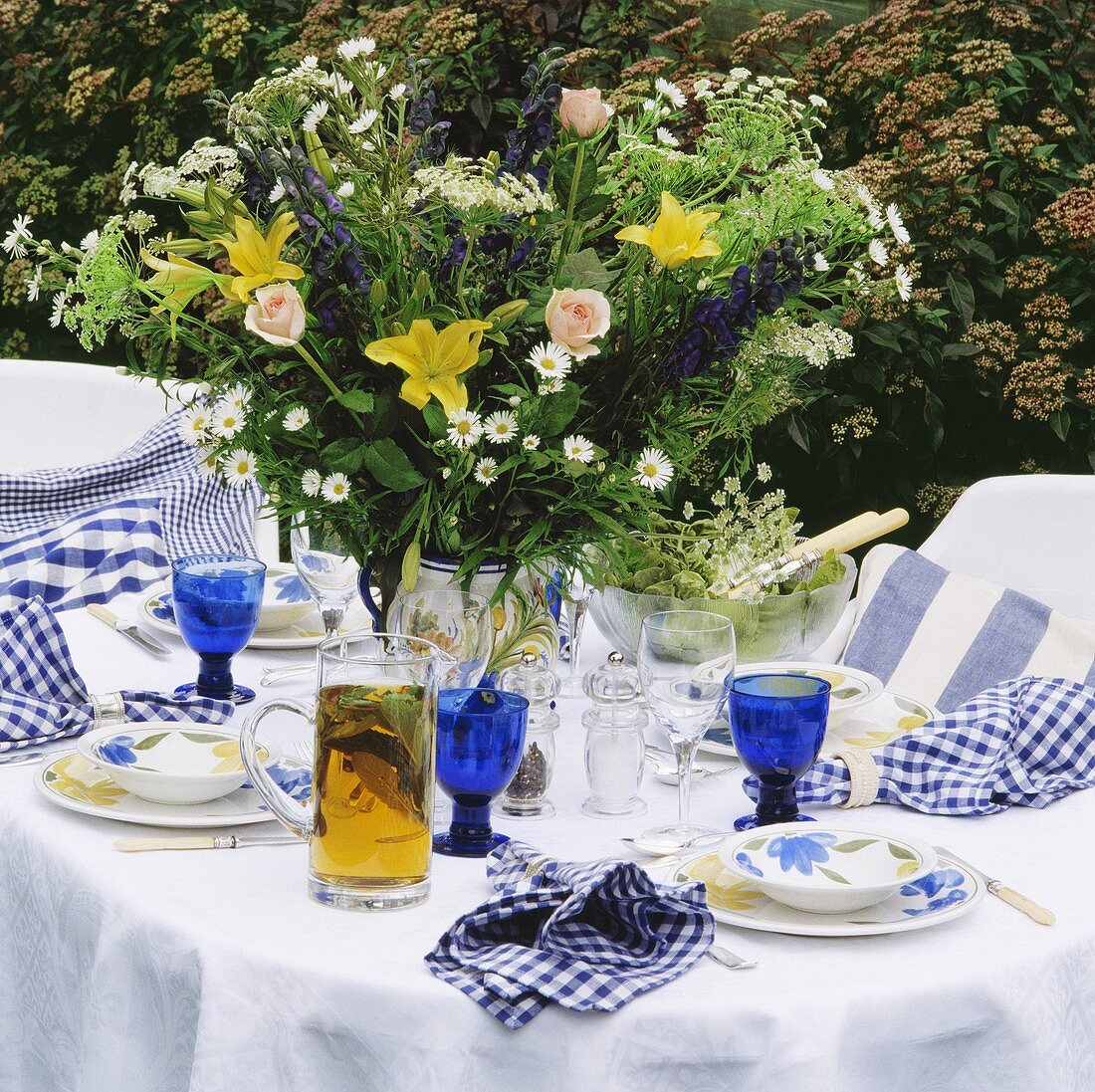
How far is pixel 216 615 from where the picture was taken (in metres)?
1.54

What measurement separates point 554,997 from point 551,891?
10cm

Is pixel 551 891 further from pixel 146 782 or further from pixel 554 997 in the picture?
pixel 146 782

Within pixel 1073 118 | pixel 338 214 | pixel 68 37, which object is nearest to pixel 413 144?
pixel 338 214

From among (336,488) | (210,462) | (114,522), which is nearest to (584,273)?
(336,488)

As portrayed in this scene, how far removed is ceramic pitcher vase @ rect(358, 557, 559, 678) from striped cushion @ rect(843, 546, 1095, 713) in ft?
2.09

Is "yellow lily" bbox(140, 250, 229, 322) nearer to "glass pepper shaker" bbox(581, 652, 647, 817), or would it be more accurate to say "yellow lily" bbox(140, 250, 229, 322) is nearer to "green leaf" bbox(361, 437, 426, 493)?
"green leaf" bbox(361, 437, 426, 493)

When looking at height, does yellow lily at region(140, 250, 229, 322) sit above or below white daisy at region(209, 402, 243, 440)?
above

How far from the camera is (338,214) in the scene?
124 cm

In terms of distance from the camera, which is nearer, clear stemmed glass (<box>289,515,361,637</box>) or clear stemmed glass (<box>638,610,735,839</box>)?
clear stemmed glass (<box>638,610,735,839</box>)

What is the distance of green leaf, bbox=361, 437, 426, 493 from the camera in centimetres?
127

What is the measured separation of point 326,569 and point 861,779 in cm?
62

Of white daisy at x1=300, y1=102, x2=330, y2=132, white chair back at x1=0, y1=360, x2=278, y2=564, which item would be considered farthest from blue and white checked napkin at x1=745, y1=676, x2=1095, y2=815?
white chair back at x1=0, y1=360, x2=278, y2=564

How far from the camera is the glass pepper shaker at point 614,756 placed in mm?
1298

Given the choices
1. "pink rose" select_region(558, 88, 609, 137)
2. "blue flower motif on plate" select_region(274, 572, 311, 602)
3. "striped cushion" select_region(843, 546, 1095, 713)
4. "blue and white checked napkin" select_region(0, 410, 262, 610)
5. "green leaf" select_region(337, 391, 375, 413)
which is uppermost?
"pink rose" select_region(558, 88, 609, 137)
